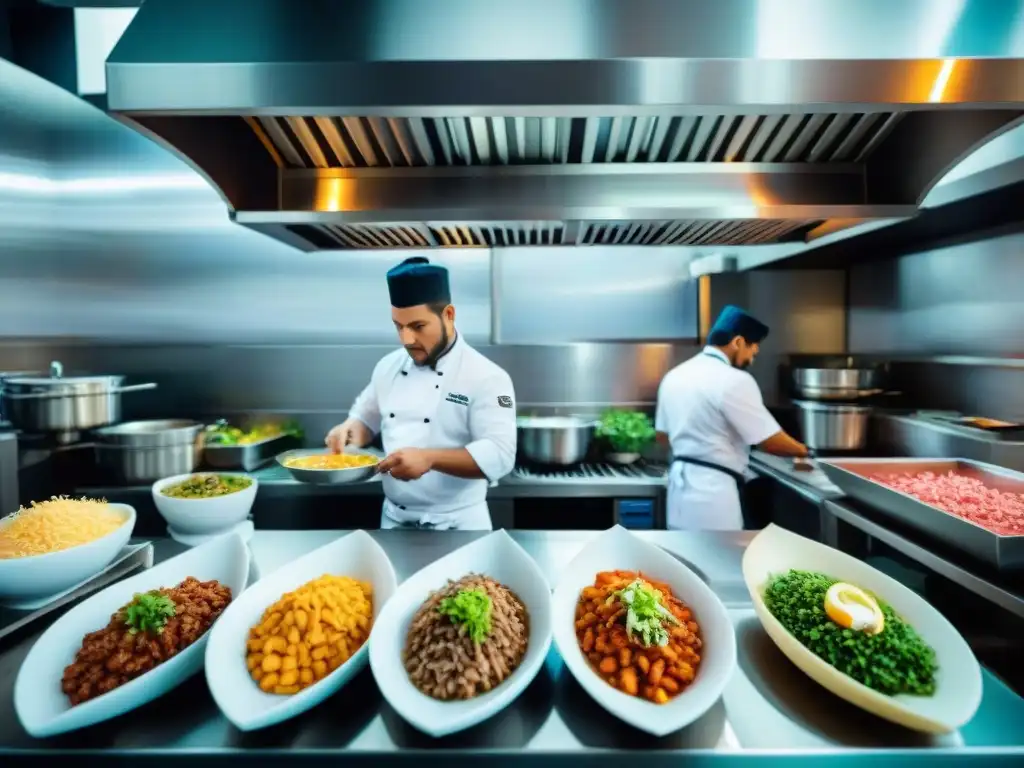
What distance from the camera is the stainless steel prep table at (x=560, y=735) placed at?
0.91 metres

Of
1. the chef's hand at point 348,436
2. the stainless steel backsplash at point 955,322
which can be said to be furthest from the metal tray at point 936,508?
the chef's hand at point 348,436

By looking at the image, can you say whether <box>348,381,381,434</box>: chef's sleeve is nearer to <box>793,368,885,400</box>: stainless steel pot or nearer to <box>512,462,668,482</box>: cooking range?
<box>512,462,668,482</box>: cooking range

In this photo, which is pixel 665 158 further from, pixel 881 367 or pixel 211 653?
pixel 881 367

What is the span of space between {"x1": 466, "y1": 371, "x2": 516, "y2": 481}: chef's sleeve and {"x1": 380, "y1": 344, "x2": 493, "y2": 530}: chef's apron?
0.17 m

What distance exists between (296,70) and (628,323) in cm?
337

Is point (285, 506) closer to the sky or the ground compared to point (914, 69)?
closer to the ground

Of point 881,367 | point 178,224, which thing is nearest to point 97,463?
point 178,224

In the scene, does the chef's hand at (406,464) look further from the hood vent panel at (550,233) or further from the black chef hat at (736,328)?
the black chef hat at (736,328)

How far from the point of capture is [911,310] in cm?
339

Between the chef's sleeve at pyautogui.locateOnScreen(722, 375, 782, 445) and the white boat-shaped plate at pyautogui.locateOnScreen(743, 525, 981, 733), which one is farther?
the chef's sleeve at pyautogui.locateOnScreen(722, 375, 782, 445)

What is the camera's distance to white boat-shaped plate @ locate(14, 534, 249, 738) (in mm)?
922

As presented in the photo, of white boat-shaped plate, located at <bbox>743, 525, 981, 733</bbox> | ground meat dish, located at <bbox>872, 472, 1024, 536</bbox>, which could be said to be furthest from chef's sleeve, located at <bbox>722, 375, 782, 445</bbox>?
A: white boat-shaped plate, located at <bbox>743, 525, 981, 733</bbox>

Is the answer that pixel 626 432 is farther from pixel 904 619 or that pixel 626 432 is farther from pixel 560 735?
pixel 560 735

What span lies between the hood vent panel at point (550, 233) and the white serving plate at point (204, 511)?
94cm
